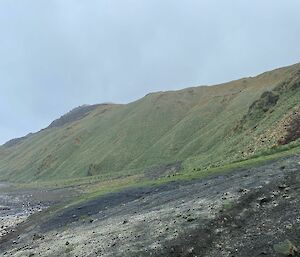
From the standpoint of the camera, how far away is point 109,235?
102 ft

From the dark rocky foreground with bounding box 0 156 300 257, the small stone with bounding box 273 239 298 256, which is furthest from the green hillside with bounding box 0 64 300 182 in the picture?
the small stone with bounding box 273 239 298 256

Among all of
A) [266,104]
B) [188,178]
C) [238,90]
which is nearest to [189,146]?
[266,104]

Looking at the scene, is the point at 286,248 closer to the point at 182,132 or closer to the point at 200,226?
the point at 200,226

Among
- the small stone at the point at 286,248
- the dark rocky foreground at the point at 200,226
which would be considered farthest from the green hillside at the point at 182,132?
the small stone at the point at 286,248

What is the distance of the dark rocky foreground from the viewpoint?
23.7m

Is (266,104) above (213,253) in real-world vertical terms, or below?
above

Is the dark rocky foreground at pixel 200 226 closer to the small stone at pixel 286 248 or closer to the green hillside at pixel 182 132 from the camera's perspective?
the small stone at pixel 286 248

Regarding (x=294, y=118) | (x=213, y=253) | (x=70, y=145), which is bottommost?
(x=213, y=253)

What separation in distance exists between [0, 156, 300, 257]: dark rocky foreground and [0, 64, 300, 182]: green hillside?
78.7 feet

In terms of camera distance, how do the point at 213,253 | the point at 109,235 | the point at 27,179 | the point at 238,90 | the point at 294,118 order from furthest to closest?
the point at 27,179
the point at 238,90
the point at 294,118
the point at 109,235
the point at 213,253

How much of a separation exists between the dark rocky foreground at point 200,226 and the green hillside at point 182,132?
23986 mm

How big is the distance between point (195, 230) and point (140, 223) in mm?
6419

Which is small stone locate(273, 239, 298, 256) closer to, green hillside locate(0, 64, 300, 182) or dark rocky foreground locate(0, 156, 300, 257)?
dark rocky foreground locate(0, 156, 300, 257)

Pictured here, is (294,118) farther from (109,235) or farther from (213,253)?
(213,253)
